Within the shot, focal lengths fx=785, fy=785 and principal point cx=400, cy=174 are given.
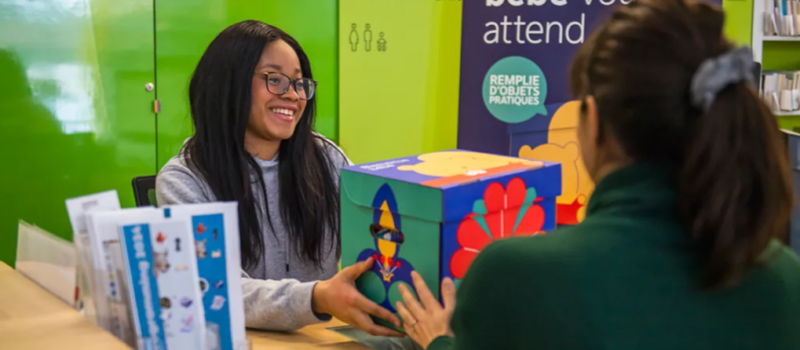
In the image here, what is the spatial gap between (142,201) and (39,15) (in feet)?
4.37

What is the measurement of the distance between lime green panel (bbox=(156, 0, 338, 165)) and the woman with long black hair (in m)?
1.48

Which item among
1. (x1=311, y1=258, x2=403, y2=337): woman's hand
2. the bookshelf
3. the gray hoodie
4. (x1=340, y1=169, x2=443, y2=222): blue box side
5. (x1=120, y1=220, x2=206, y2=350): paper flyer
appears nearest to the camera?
(x1=120, y1=220, x2=206, y2=350): paper flyer

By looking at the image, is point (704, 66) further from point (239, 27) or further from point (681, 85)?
point (239, 27)

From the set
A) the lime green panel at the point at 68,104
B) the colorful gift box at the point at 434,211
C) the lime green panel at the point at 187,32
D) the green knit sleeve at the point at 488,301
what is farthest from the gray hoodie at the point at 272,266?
the lime green panel at the point at 68,104

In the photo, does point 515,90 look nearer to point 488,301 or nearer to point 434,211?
point 434,211

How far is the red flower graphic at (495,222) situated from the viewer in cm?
126

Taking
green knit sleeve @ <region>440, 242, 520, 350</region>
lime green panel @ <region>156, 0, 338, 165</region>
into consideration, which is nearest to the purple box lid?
green knit sleeve @ <region>440, 242, 520, 350</region>

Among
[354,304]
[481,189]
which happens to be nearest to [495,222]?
[481,189]

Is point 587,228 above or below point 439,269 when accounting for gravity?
above

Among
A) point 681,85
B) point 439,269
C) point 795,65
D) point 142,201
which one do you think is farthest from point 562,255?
point 795,65

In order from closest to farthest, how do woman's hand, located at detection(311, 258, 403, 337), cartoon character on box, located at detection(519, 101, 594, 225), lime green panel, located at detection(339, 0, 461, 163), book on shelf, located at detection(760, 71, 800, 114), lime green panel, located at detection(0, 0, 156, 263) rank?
woman's hand, located at detection(311, 258, 403, 337), lime green panel, located at detection(0, 0, 156, 263), cartoon character on box, located at detection(519, 101, 594, 225), lime green panel, located at detection(339, 0, 461, 163), book on shelf, located at detection(760, 71, 800, 114)

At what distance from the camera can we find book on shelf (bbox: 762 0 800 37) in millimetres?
4941

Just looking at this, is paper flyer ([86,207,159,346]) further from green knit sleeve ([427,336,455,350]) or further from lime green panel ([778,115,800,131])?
lime green panel ([778,115,800,131])

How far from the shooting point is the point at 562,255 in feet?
2.88
